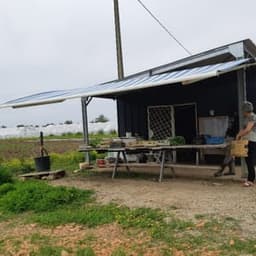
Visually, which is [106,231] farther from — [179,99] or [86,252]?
[179,99]

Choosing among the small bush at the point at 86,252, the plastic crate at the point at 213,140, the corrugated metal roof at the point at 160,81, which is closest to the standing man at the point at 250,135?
the corrugated metal roof at the point at 160,81

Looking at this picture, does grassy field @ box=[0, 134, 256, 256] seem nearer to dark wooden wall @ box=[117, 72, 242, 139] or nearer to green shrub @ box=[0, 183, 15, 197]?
green shrub @ box=[0, 183, 15, 197]

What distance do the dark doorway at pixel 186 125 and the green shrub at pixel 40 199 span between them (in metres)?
5.46

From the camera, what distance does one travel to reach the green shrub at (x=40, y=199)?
6.73 meters

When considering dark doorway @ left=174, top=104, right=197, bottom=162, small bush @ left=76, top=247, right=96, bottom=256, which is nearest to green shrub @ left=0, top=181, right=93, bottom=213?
small bush @ left=76, top=247, right=96, bottom=256

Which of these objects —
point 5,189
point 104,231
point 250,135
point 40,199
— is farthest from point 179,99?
point 104,231

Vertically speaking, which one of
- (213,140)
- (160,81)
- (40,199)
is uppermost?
(160,81)

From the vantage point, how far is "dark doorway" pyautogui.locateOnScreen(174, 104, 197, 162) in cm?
1223

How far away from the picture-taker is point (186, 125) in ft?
40.9

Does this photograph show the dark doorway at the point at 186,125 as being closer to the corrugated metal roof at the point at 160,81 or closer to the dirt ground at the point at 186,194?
the dirt ground at the point at 186,194

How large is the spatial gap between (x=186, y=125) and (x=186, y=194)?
5.70 meters

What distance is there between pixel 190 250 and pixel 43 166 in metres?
7.18

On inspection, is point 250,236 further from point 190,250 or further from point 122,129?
point 122,129

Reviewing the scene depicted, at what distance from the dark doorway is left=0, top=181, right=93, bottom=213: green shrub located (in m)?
5.46
